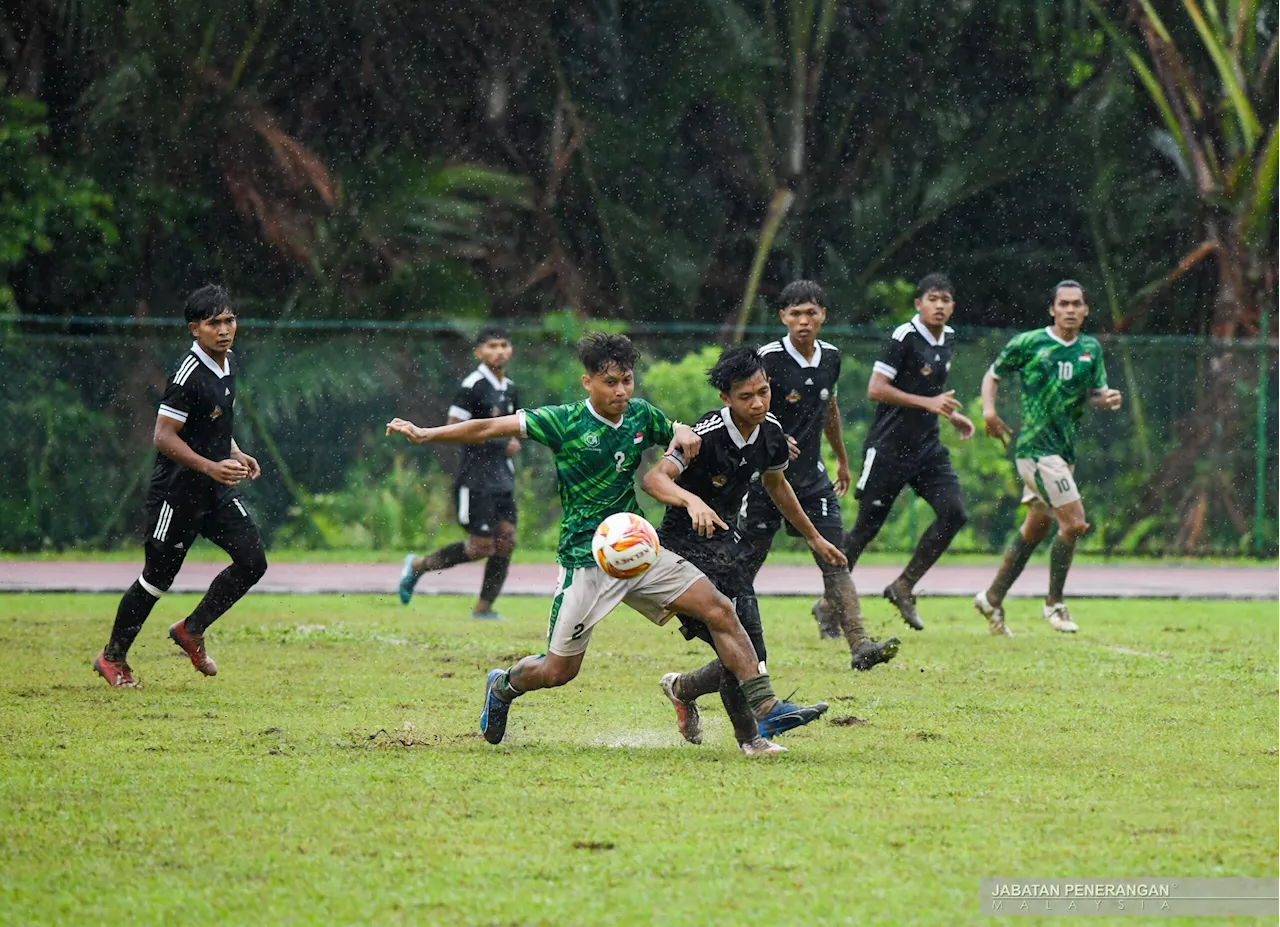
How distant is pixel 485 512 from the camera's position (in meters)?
13.2

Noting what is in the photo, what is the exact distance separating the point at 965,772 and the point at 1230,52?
1883cm

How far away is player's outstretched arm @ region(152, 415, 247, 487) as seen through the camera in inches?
350

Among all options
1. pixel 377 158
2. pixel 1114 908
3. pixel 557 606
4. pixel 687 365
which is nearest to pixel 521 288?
pixel 377 158

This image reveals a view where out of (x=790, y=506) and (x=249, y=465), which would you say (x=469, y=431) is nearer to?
(x=790, y=506)

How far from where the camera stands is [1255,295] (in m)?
22.6

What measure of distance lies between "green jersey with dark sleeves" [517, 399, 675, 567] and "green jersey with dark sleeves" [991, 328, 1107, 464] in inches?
211

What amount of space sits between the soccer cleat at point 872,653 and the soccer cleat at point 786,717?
2.04 meters

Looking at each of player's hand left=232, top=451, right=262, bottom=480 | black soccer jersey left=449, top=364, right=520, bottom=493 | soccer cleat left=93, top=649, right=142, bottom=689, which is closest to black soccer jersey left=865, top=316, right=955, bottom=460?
black soccer jersey left=449, top=364, right=520, bottom=493

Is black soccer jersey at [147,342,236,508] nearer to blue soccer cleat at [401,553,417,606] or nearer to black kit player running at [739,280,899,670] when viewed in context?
black kit player running at [739,280,899,670]

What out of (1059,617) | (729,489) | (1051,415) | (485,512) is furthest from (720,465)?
(485,512)

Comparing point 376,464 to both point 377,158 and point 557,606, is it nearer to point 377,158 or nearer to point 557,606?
point 377,158

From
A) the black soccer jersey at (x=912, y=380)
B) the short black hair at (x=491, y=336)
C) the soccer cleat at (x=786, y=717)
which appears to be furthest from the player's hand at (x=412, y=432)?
the short black hair at (x=491, y=336)

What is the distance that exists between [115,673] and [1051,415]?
6.27m

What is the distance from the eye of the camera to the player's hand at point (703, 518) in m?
6.79
